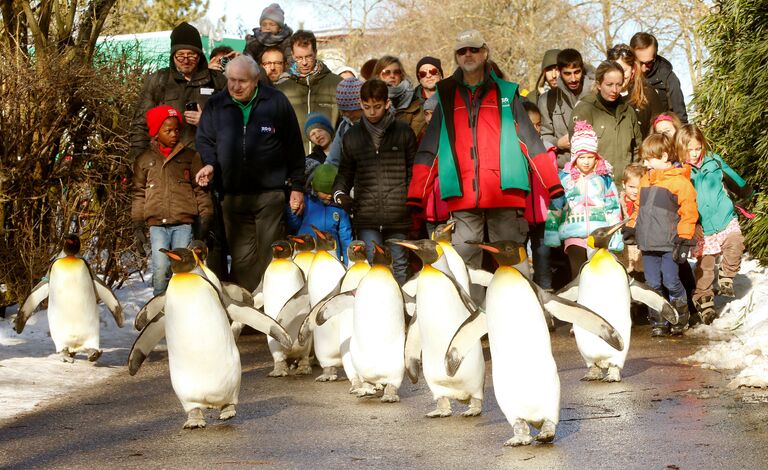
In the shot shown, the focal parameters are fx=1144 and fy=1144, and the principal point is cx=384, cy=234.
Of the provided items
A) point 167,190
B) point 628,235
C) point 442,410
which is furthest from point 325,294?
point 628,235

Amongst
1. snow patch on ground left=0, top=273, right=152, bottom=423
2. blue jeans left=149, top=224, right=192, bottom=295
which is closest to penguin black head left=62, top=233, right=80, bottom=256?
snow patch on ground left=0, top=273, right=152, bottom=423

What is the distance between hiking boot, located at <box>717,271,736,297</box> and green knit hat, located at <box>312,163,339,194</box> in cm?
353

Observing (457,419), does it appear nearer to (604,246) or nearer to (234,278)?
(604,246)

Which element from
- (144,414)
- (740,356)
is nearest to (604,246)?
(740,356)

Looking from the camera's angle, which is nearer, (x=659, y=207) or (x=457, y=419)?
(x=457, y=419)

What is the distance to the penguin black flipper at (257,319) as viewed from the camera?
6137mm

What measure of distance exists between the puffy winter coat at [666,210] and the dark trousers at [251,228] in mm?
2977

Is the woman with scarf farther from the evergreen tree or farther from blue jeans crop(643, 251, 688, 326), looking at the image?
the evergreen tree

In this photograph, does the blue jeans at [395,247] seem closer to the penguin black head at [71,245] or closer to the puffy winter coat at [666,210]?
the puffy winter coat at [666,210]

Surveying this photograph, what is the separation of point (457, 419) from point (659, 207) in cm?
414

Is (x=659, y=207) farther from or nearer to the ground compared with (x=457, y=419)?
farther from the ground

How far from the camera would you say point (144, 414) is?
627 cm

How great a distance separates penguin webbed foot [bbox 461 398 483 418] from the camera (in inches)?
233

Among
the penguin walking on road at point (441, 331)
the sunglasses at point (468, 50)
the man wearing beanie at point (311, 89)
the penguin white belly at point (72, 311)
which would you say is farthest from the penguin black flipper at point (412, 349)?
the man wearing beanie at point (311, 89)
